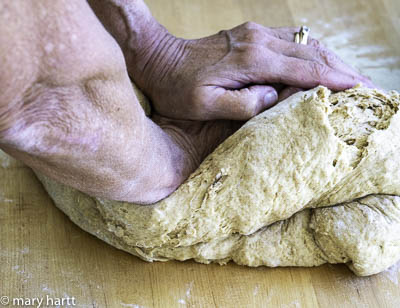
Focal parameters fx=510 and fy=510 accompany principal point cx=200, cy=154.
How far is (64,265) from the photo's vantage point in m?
1.54

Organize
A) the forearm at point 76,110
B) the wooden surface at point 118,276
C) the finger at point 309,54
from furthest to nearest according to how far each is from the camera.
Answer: the finger at point 309,54, the wooden surface at point 118,276, the forearm at point 76,110

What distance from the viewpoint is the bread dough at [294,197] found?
1359mm

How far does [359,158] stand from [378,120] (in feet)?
0.47

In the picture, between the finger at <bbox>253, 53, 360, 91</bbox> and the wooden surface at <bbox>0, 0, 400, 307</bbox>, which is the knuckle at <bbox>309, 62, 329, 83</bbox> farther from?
the wooden surface at <bbox>0, 0, 400, 307</bbox>

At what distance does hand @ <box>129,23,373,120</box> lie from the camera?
4.99ft

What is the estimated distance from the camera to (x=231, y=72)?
155 cm

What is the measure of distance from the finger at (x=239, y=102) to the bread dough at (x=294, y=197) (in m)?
0.08

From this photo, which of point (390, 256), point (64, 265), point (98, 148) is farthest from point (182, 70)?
point (390, 256)

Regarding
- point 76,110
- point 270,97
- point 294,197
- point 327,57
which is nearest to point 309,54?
point 327,57

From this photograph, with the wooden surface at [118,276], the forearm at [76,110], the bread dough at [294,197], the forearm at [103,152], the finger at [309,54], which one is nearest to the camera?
the forearm at [76,110]

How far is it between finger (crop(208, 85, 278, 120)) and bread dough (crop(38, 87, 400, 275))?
0.08 metres

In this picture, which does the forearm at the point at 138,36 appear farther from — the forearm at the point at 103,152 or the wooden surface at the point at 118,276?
the wooden surface at the point at 118,276

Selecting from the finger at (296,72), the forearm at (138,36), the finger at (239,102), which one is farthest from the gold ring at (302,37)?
the forearm at (138,36)

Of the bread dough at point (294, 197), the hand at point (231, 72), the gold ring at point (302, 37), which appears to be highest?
the gold ring at point (302, 37)
